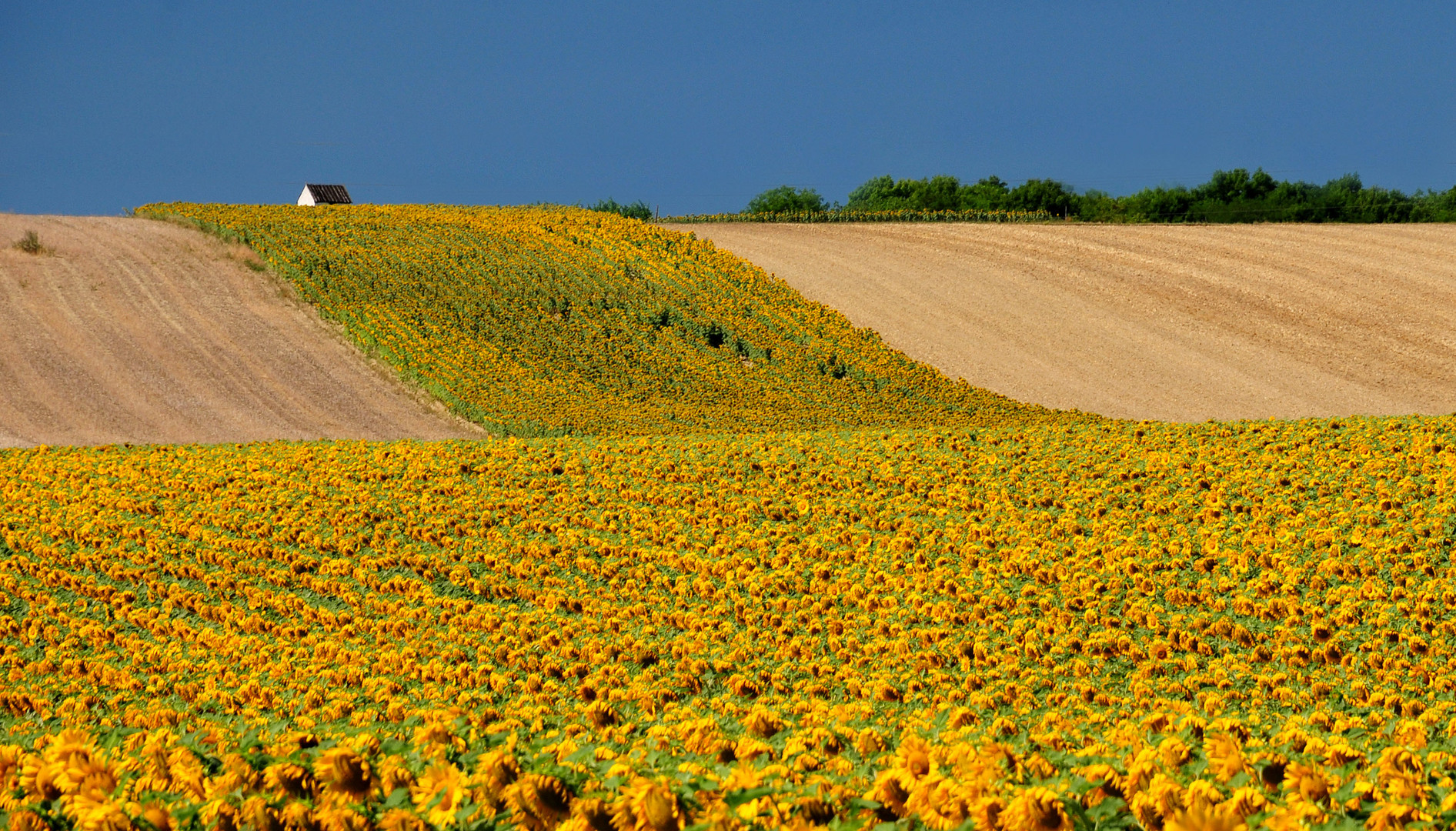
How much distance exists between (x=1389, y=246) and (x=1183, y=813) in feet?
196

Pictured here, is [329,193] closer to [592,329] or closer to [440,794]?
[592,329]

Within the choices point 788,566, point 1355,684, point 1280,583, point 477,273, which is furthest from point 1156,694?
point 477,273

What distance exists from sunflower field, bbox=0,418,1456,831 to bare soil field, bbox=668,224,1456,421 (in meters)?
18.6

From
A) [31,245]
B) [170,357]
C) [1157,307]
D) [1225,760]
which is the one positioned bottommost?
[170,357]

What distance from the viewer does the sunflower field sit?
17.1 feet

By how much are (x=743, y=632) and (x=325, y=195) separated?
77087mm

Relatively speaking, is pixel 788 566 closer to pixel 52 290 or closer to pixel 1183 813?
pixel 1183 813

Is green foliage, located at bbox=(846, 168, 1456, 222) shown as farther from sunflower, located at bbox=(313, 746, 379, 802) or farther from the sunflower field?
sunflower, located at bbox=(313, 746, 379, 802)

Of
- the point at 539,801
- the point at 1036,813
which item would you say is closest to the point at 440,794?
the point at 539,801

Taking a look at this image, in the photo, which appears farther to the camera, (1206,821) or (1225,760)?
(1225,760)

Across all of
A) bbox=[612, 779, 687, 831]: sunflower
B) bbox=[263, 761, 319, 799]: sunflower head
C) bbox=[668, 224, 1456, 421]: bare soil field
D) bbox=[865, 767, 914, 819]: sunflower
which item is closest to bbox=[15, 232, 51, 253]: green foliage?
bbox=[668, 224, 1456, 421]: bare soil field

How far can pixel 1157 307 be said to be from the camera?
44.9 m

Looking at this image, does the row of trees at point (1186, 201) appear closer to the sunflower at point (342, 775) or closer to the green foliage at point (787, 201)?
the green foliage at point (787, 201)

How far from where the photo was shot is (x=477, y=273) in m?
45.1
